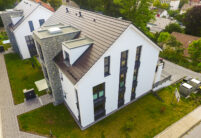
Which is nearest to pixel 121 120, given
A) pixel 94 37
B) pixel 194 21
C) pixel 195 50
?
pixel 94 37

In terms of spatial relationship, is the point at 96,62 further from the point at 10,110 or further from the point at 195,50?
the point at 195,50

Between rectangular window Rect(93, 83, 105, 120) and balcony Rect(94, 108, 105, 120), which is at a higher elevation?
rectangular window Rect(93, 83, 105, 120)

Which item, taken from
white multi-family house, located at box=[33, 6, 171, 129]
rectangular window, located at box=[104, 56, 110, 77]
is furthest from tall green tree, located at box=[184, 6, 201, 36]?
rectangular window, located at box=[104, 56, 110, 77]

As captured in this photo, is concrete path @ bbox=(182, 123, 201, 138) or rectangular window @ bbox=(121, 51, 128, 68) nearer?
rectangular window @ bbox=(121, 51, 128, 68)

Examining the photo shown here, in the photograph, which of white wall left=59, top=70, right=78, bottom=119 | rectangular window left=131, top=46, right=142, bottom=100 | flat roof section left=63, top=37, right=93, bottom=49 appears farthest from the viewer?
rectangular window left=131, top=46, right=142, bottom=100

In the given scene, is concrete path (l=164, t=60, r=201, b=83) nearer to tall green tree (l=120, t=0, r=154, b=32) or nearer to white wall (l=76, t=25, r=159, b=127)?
white wall (l=76, t=25, r=159, b=127)

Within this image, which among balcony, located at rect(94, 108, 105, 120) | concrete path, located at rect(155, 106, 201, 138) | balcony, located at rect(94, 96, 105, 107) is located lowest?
concrete path, located at rect(155, 106, 201, 138)

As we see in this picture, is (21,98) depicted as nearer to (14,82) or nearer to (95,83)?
(14,82)

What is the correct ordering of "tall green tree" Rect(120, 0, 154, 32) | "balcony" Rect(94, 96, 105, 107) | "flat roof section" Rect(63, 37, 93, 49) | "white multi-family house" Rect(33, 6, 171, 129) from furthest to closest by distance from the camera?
"tall green tree" Rect(120, 0, 154, 32) < "balcony" Rect(94, 96, 105, 107) < "flat roof section" Rect(63, 37, 93, 49) < "white multi-family house" Rect(33, 6, 171, 129)
